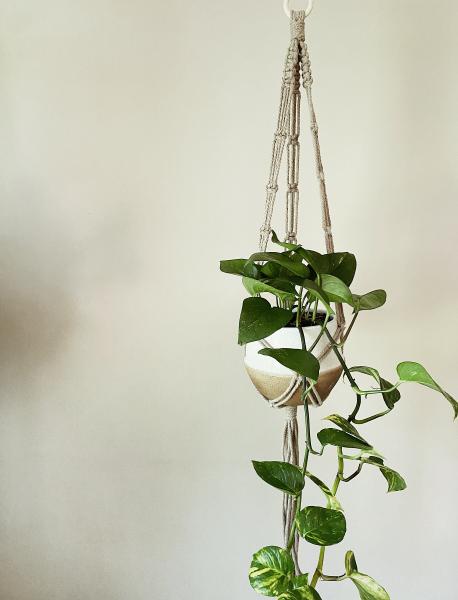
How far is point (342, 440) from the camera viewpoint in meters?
0.74

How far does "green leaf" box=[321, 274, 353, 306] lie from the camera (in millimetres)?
725

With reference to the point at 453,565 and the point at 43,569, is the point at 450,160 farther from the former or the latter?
the point at 43,569

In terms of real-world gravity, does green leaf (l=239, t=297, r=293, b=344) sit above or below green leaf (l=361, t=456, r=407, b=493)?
above

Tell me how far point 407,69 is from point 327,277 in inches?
27.9

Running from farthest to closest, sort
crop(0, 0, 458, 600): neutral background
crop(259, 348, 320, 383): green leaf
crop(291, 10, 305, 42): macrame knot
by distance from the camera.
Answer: crop(0, 0, 458, 600): neutral background
crop(291, 10, 305, 42): macrame knot
crop(259, 348, 320, 383): green leaf

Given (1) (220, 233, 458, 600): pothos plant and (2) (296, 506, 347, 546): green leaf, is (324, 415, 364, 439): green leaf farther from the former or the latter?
(2) (296, 506, 347, 546): green leaf

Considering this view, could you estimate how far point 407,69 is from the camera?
3.99 feet

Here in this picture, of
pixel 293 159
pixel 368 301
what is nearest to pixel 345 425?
pixel 368 301

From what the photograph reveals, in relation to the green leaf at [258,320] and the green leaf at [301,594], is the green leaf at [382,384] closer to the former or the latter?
the green leaf at [258,320]

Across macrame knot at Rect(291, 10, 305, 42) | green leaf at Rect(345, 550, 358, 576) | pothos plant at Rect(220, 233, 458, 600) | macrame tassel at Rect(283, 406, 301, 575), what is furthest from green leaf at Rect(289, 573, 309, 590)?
macrame knot at Rect(291, 10, 305, 42)

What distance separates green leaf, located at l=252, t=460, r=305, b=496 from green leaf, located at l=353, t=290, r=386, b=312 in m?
0.25

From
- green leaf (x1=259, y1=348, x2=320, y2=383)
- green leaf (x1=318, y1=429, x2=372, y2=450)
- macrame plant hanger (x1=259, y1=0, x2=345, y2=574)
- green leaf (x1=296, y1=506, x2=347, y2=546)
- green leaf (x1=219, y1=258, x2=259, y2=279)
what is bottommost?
green leaf (x1=296, y1=506, x2=347, y2=546)

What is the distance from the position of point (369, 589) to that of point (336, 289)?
411 millimetres

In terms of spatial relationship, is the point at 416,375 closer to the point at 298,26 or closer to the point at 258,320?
the point at 258,320
